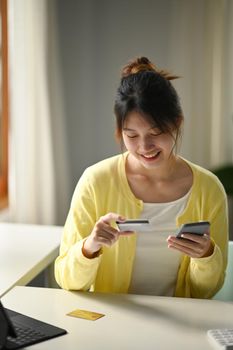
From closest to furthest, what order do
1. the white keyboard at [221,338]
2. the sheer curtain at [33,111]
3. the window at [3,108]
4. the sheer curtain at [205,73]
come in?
the white keyboard at [221,338]
the sheer curtain at [33,111]
the window at [3,108]
the sheer curtain at [205,73]

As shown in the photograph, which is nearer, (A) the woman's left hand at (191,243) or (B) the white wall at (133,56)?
→ (A) the woman's left hand at (191,243)

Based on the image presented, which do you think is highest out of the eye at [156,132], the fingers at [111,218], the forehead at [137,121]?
the forehead at [137,121]

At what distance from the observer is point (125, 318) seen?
4.87 feet

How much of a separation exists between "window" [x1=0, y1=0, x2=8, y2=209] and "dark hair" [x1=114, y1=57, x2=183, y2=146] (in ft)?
5.57

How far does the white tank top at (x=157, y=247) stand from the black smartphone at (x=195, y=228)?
0.77 ft

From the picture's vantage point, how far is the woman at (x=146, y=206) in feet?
5.35

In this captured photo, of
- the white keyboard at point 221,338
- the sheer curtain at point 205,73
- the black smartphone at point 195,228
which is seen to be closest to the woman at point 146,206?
the black smartphone at point 195,228

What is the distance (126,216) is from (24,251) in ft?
1.90

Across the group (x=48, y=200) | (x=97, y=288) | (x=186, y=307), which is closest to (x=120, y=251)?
(x=97, y=288)

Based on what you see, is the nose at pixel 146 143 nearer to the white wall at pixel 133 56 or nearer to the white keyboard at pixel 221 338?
the white keyboard at pixel 221 338

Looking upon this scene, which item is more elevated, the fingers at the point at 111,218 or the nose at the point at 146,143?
the nose at the point at 146,143

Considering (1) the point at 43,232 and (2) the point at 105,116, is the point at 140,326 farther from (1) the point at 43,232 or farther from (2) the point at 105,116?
(2) the point at 105,116

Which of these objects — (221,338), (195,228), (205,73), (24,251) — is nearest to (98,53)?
(205,73)

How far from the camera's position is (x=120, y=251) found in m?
1.74
